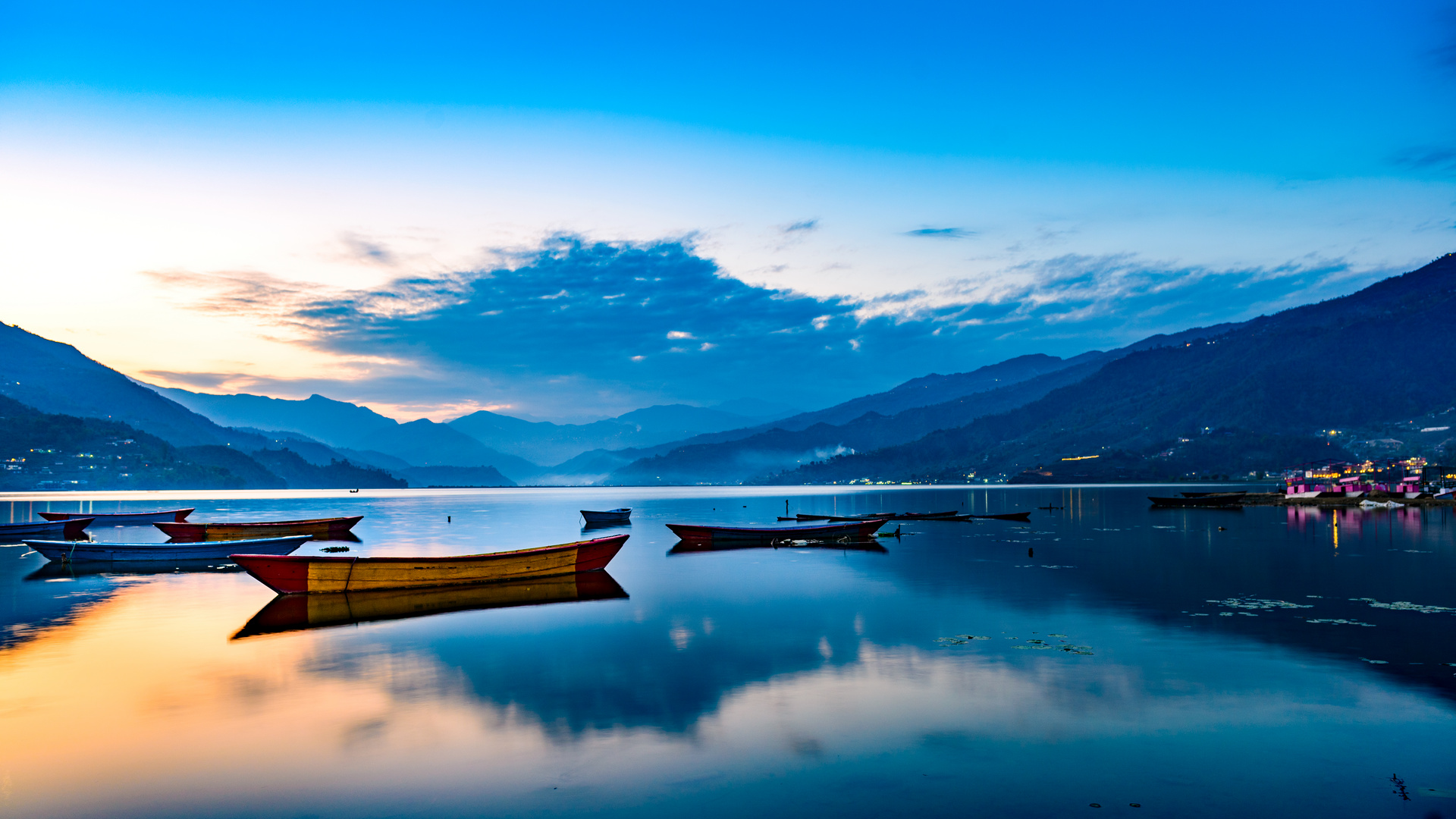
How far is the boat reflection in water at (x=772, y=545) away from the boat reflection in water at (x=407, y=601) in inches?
915

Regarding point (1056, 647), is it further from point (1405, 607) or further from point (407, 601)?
point (407, 601)

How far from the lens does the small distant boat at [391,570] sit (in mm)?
33375

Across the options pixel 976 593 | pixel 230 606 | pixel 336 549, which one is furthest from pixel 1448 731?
pixel 336 549

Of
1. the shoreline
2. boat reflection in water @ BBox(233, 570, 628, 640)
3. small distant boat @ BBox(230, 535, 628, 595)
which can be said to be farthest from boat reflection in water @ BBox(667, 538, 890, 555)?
the shoreline

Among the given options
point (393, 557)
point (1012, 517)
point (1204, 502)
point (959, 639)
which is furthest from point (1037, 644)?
point (1204, 502)

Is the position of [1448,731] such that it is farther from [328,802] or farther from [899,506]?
[899,506]

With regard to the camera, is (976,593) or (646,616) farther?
(976,593)

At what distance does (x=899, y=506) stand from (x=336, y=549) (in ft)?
346

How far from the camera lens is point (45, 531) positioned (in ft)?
225

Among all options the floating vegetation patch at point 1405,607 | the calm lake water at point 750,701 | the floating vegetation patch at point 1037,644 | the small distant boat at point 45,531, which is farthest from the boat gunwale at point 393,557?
the small distant boat at point 45,531

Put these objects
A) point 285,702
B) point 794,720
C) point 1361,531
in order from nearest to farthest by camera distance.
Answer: point 794,720
point 285,702
point 1361,531

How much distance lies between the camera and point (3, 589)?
37.8 m

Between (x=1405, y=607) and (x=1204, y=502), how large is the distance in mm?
103744

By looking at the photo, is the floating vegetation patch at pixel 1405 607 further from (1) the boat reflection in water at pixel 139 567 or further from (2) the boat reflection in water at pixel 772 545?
(1) the boat reflection in water at pixel 139 567
